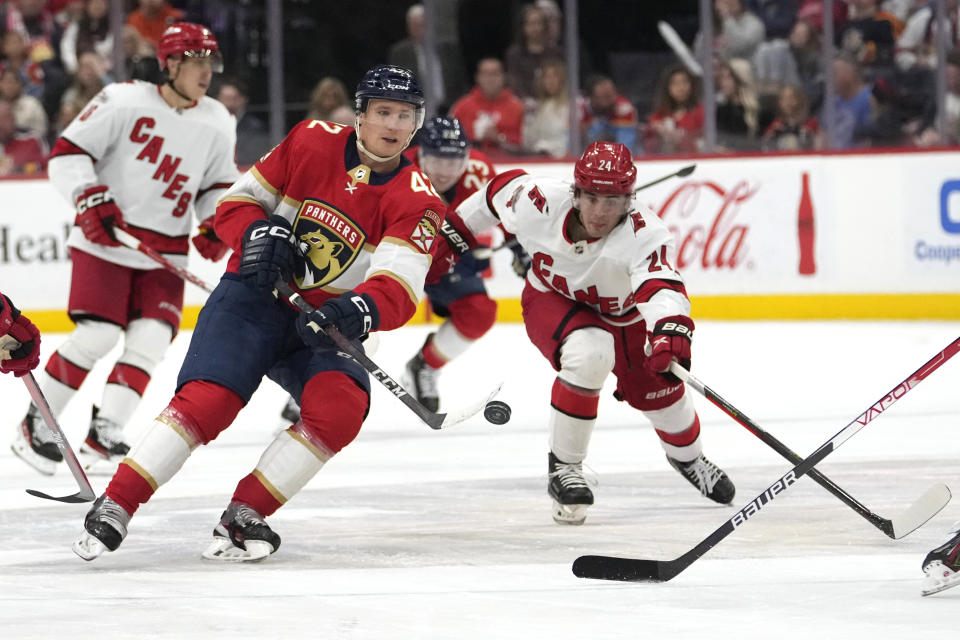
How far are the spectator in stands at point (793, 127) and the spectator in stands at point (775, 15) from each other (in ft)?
1.00

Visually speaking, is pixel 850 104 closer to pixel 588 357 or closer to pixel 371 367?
pixel 588 357

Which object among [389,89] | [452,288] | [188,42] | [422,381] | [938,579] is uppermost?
[389,89]

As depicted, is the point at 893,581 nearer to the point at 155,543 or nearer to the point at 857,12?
the point at 155,543

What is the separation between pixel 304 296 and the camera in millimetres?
3645

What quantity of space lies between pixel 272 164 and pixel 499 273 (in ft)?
17.2

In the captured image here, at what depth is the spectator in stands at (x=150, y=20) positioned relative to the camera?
362 inches

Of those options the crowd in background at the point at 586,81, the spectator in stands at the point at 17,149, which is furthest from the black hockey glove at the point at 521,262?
the spectator in stands at the point at 17,149

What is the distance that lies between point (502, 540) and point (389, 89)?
3.38 ft

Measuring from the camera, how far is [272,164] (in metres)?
3.71

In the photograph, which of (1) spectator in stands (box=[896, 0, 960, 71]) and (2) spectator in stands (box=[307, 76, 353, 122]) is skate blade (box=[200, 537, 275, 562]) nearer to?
(2) spectator in stands (box=[307, 76, 353, 122])

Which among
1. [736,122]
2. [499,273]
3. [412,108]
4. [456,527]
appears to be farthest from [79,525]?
[736,122]

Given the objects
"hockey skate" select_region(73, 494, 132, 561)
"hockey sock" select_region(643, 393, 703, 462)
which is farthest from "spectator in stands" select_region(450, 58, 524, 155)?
"hockey skate" select_region(73, 494, 132, 561)

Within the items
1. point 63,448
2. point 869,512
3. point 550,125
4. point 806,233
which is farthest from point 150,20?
point 869,512

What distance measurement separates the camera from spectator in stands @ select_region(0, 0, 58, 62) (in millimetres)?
9297
